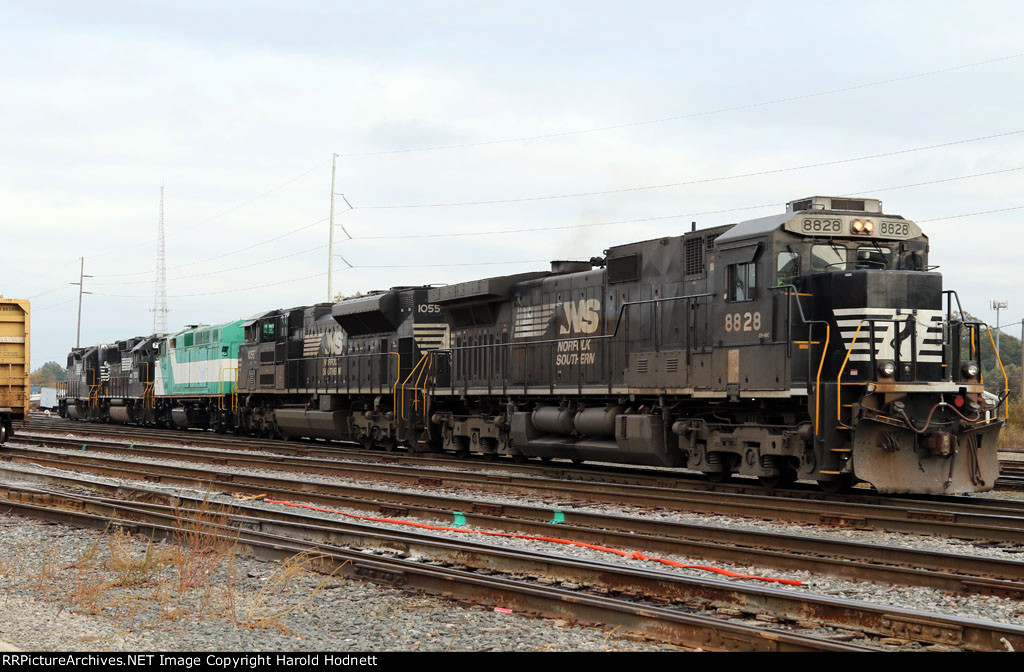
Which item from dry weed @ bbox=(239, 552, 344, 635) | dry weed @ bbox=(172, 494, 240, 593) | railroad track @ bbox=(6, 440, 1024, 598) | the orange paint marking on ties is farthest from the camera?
dry weed @ bbox=(172, 494, 240, 593)

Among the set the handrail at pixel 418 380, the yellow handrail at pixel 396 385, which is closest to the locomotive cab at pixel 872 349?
the handrail at pixel 418 380

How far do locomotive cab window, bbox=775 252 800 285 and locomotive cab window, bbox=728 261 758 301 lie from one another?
41 centimetres

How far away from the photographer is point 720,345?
571 inches

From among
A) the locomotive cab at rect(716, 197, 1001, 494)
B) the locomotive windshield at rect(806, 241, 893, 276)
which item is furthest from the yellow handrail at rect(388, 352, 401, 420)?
the locomotive windshield at rect(806, 241, 893, 276)

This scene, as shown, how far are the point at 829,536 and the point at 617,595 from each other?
3631 millimetres

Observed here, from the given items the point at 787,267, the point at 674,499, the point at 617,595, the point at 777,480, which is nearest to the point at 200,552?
the point at 617,595

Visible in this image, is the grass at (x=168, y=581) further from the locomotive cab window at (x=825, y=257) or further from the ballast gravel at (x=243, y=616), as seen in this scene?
the locomotive cab window at (x=825, y=257)

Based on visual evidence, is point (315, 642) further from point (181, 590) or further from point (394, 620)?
point (181, 590)

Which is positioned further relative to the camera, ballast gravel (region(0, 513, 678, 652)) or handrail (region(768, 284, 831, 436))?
handrail (region(768, 284, 831, 436))

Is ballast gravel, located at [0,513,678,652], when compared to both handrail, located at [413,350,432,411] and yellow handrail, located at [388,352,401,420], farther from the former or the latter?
yellow handrail, located at [388,352,401,420]

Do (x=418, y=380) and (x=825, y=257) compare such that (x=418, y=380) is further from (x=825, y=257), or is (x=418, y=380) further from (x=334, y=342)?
(x=825, y=257)

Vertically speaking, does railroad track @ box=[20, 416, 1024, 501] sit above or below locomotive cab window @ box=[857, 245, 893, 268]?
below

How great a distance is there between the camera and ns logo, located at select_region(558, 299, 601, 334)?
17.9m

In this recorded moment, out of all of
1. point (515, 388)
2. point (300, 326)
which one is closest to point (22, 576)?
point (515, 388)
